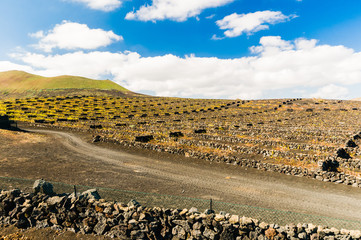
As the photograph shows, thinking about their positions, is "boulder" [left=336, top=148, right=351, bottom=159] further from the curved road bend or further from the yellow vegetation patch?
the yellow vegetation patch

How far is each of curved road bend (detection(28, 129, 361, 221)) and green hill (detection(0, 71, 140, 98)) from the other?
124 meters

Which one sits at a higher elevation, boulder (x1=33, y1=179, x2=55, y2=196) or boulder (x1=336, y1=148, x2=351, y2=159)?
boulder (x1=336, y1=148, x2=351, y2=159)

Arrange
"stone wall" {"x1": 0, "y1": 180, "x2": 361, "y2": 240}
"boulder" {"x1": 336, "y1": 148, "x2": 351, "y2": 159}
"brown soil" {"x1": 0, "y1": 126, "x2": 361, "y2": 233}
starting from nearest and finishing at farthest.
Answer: "stone wall" {"x1": 0, "y1": 180, "x2": 361, "y2": 240}
"brown soil" {"x1": 0, "y1": 126, "x2": 361, "y2": 233}
"boulder" {"x1": 336, "y1": 148, "x2": 351, "y2": 159}

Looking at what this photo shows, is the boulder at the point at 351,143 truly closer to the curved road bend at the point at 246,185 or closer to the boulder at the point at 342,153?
the boulder at the point at 342,153

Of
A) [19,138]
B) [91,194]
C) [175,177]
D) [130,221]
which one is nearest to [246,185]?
[175,177]

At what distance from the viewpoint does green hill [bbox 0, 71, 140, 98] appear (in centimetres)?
13212

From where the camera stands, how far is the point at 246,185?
1894 centimetres

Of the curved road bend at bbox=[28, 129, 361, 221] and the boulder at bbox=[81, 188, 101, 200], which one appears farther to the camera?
the curved road bend at bbox=[28, 129, 361, 221]

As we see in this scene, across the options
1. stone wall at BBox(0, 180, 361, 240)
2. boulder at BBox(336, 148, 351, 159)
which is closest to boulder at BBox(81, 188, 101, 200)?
stone wall at BBox(0, 180, 361, 240)

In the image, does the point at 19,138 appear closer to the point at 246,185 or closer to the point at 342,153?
the point at 246,185

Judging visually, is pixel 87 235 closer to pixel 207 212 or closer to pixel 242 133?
pixel 207 212

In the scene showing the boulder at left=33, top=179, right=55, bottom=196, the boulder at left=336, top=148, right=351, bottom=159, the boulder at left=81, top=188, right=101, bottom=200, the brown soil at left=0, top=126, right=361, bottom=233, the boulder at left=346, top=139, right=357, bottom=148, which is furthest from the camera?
the boulder at left=346, top=139, right=357, bottom=148

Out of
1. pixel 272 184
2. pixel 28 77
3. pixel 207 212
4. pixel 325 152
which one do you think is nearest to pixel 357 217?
pixel 272 184

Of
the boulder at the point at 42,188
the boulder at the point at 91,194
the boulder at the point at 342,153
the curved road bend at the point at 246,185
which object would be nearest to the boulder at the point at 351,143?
the boulder at the point at 342,153
